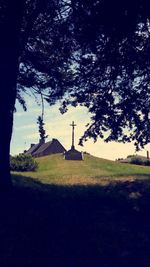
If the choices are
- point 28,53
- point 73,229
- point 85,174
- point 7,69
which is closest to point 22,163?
point 85,174

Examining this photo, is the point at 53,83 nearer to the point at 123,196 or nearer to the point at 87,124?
the point at 87,124

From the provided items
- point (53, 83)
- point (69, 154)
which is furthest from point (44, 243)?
point (69, 154)

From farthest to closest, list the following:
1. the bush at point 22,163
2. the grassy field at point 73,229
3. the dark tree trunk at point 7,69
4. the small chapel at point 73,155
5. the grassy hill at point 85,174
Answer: the small chapel at point 73,155 → the bush at point 22,163 → the grassy hill at point 85,174 → the dark tree trunk at point 7,69 → the grassy field at point 73,229

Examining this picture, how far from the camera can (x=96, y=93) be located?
20.1 metres

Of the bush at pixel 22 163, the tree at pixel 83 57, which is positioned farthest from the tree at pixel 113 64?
the bush at pixel 22 163

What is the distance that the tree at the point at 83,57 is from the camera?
1554 cm

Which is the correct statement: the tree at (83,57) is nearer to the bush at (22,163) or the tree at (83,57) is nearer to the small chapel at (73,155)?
the bush at (22,163)

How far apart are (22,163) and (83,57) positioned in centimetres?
2011

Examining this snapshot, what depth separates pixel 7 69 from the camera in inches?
612

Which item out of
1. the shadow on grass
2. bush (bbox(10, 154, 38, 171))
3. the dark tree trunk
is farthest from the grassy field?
Answer: bush (bbox(10, 154, 38, 171))

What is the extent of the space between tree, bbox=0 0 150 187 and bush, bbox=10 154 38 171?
1418 cm

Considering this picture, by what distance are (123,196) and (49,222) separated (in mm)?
5382

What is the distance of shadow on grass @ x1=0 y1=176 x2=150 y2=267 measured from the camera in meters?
9.69

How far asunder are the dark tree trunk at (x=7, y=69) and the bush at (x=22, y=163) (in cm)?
2078
